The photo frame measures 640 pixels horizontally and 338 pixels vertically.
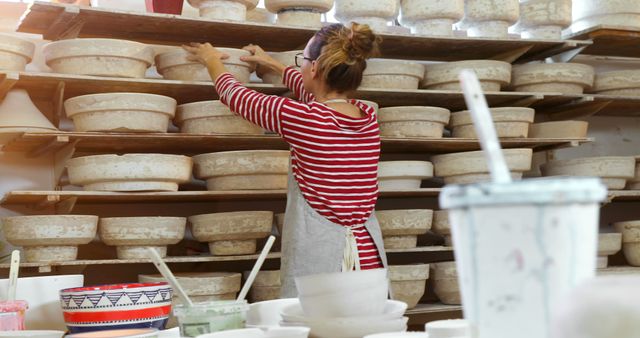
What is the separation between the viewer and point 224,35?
3455 mm

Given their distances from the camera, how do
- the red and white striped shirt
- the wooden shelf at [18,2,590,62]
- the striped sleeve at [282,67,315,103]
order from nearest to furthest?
1. the red and white striped shirt
2. the striped sleeve at [282,67,315,103]
3. the wooden shelf at [18,2,590,62]

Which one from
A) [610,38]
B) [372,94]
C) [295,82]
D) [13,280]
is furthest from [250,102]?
[610,38]

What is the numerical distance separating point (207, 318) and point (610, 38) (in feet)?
10.9

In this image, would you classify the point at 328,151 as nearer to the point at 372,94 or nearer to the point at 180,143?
the point at 180,143

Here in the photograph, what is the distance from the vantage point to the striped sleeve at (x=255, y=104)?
257 centimetres

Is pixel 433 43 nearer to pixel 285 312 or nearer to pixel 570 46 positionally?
pixel 570 46

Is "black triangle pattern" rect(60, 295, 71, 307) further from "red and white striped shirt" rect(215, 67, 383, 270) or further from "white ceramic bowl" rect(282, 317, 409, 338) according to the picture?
"red and white striped shirt" rect(215, 67, 383, 270)

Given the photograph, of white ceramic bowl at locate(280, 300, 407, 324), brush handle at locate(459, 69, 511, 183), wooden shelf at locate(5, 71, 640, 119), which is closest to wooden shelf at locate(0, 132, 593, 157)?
wooden shelf at locate(5, 71, 640, 119)

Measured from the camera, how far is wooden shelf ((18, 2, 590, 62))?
10.2 feet

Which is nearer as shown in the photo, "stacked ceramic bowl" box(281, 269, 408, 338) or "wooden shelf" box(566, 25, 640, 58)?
"stacked ceramic bowl" box(281, 269, 408, 338)

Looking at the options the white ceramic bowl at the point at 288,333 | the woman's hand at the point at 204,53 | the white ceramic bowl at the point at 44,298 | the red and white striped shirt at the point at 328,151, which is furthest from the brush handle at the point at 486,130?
the woman's hand at the point at 204,53

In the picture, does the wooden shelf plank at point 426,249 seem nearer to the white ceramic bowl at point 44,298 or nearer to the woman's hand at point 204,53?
the woman's hand at point 204,53

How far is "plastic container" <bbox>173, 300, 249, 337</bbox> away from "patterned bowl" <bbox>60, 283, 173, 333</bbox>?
38 cm

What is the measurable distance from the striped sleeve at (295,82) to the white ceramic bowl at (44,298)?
146cm
